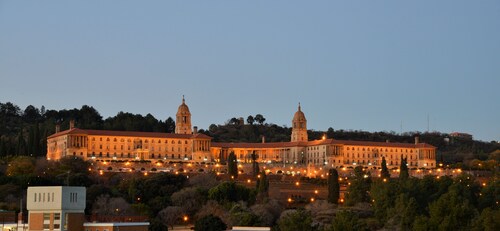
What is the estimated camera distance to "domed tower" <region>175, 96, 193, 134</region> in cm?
13900

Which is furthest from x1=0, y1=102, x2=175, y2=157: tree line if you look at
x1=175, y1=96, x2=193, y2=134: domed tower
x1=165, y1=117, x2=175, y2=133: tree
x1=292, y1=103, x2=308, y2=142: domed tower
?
x1=292, y1=103, x2=308, y2=142: domed tower

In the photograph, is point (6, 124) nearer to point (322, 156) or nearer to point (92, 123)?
point (92, 123)

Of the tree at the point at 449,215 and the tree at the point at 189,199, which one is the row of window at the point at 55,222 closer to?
the tree at the point at 449,215

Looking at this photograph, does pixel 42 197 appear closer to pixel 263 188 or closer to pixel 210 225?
pixel 210 225

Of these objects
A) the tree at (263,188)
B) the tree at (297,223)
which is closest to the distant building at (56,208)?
the tree at (297,223)

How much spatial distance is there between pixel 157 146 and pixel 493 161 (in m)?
46.1

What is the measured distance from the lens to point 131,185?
301 ft

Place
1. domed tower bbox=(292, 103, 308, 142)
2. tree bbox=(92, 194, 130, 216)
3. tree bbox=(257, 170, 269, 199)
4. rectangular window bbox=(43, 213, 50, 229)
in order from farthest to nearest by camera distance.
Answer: domed tower bbox=(292, 103, 308, 142)
tree bbox=(257, 170, 269, 199)
tree bbox=(92, 194, 130, 216)
rectangular window bbox=(43, 213, 50, 229)

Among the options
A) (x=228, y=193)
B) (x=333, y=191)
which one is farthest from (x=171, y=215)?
(x=333, y=191)

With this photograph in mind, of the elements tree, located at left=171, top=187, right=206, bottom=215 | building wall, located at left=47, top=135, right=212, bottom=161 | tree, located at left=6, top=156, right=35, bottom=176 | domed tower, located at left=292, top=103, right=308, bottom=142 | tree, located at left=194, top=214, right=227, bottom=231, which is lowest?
tree, located at left=194, top=214, right=227, bottom=231

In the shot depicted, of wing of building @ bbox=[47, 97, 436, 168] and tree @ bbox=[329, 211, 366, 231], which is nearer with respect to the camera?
tree @ bbox=[329, 211, 366, 231]

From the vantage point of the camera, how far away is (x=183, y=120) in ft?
458

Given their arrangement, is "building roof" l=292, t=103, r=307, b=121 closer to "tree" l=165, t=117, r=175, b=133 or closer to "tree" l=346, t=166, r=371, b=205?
"tree" l=165, t=117, r=175, b=133

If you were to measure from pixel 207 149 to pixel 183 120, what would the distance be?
13424mm
